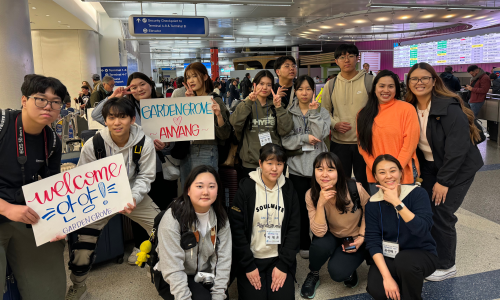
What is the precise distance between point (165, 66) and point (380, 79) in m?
45.5

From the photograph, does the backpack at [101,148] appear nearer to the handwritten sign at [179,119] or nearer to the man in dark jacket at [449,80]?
the handwritten sign at [179,119]

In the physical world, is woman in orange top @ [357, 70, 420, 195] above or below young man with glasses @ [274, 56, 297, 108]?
below

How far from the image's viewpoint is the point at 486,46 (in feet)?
51.0

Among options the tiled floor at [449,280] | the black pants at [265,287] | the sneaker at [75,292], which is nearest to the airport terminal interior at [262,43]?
the tiled floor at [449,280]

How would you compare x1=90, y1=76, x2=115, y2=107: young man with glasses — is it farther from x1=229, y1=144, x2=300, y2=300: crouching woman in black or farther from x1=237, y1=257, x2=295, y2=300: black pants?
x1=237, y1=257, x2=295, y2=300: black pants

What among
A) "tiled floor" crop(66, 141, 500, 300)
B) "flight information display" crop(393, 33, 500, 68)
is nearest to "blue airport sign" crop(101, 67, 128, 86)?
"tiled floor" crop(66, 141, 500, 300)

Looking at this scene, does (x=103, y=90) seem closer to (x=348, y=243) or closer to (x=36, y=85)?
(x=36, y=85)

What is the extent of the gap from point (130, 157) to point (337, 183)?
1465 millimetres

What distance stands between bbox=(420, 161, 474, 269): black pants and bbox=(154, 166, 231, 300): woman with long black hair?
66.2 inches

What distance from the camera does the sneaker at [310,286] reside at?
2454 millimetres

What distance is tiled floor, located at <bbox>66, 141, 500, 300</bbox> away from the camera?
2461 millimetres

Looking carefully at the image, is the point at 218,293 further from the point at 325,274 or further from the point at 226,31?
the point at 226,31

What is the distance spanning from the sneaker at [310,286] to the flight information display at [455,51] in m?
→ 17.1

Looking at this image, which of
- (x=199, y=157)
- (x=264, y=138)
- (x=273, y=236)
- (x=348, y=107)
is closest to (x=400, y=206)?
(x=273, y=236)
